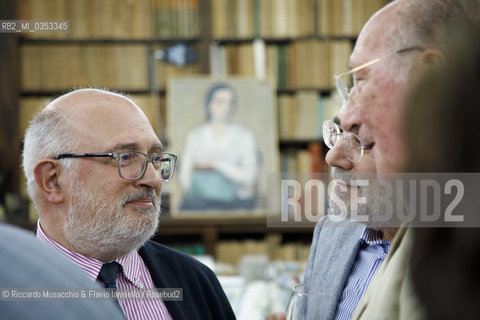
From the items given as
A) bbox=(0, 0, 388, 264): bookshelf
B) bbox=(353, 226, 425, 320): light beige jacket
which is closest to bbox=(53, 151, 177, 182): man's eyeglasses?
bbox=(353, 226, 425, 320): light beige jacket

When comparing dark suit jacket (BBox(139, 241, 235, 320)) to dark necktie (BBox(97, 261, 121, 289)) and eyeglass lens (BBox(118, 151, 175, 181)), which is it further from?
eyeglass lens (BBox(118, 151, 175, 181))

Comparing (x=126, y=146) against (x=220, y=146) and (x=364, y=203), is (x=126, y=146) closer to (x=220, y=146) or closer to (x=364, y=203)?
(x=364, y=203)

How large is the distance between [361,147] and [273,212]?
3.01m

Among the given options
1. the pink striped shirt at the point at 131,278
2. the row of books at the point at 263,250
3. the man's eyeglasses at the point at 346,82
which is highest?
the man's eyeglasses at the point at 346,82

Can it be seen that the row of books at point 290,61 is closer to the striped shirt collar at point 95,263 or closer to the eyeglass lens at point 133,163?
the eyeglass lens at point 133,163

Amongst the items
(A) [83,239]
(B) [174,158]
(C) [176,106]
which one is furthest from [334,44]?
(A) [83,239]

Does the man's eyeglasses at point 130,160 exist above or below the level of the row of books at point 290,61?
below

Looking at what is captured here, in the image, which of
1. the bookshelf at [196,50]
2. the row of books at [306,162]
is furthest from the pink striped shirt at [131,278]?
the row of books at [306,162]

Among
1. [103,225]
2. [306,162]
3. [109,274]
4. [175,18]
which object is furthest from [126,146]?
[175,18]

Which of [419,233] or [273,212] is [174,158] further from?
[273,212]

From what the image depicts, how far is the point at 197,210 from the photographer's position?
4.21m

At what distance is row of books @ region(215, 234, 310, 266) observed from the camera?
4262 millimetres

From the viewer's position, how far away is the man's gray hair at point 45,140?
1442 millimetres

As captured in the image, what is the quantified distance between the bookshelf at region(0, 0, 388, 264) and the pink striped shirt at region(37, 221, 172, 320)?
116 inches
